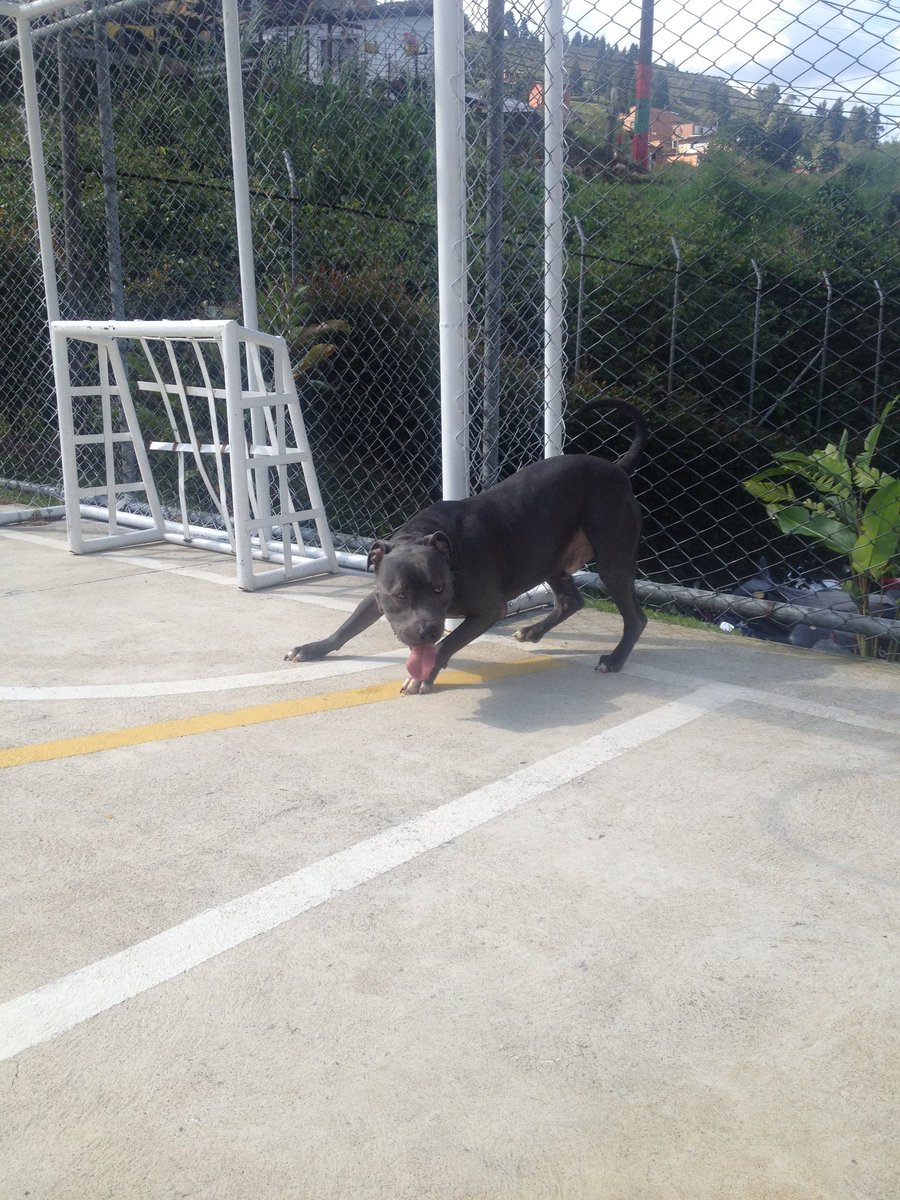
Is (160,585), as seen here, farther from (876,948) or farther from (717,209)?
(717,209)

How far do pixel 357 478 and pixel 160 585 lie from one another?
4104 mm

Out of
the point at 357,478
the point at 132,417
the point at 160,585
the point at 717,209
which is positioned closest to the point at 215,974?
the point at 160,585

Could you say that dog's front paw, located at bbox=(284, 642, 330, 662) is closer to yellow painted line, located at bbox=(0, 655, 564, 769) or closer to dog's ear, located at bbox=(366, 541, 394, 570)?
yellow painted line, located at bbox=(0, 655, 564, 769)

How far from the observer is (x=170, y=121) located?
27.4ft

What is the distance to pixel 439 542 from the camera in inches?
143

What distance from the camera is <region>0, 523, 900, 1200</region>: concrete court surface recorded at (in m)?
1.70

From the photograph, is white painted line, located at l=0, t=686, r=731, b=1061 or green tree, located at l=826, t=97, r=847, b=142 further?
green tree, located at l=826, t=97, r=847, b=142

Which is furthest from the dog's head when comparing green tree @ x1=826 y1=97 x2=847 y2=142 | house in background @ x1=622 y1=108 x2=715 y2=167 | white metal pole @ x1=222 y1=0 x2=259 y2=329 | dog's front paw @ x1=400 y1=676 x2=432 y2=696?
white metal pole @ x1=222 y1=0 x2=259 y2=329

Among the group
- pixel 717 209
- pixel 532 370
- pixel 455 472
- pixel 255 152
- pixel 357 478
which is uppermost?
pixel 255 152

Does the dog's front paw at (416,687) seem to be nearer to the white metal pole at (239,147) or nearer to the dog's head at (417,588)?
the dog's head at (417,588)

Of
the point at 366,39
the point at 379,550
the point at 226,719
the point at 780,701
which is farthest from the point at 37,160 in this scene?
the point at 780,701

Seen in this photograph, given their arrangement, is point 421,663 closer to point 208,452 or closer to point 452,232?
point 452,232

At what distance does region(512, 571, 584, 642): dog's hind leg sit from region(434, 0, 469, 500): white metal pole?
1.72ft

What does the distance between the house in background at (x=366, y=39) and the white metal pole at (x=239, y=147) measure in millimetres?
902
